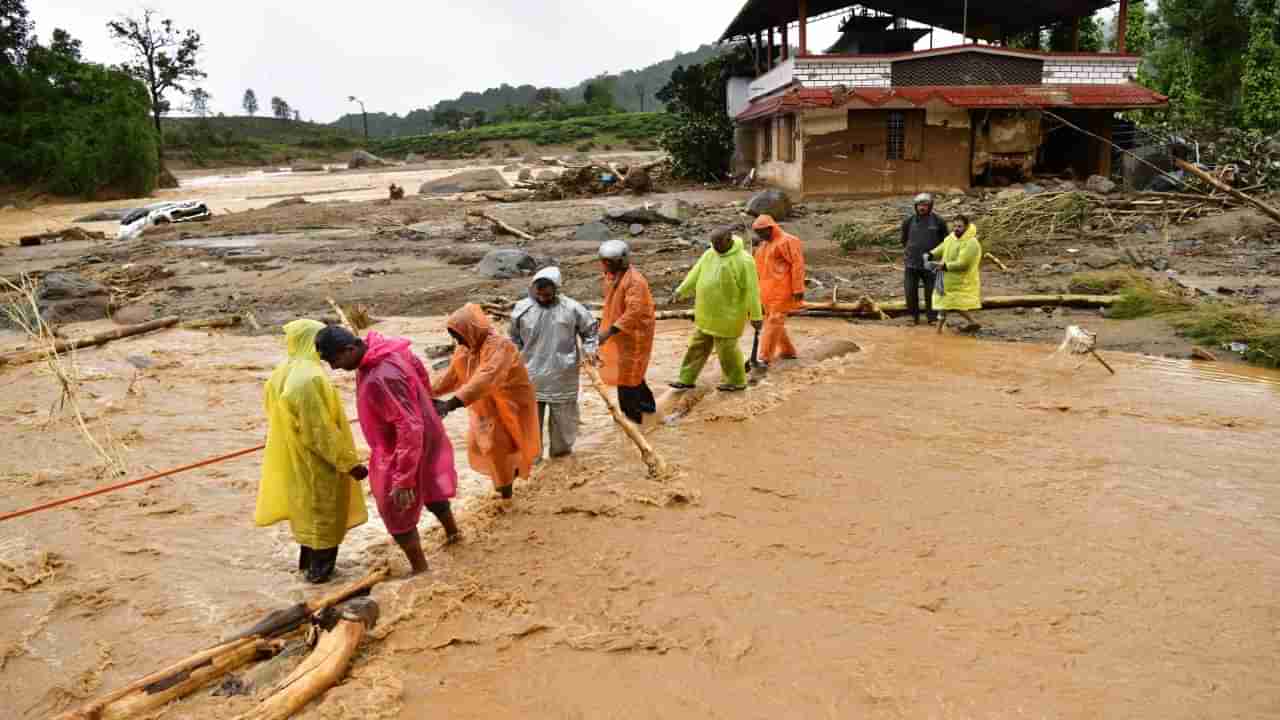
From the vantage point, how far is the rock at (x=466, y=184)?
3194 centimetres

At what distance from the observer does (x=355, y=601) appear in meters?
4.09

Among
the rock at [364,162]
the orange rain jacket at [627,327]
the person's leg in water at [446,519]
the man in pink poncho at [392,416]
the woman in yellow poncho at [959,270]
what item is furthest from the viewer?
the rock at [364,162]

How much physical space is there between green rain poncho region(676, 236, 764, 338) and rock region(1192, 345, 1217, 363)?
15.0 ft

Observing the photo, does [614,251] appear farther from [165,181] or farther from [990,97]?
[165,181]

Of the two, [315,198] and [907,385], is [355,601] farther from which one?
[315,198]

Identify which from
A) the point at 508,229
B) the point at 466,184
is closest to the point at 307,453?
the point at 508,229

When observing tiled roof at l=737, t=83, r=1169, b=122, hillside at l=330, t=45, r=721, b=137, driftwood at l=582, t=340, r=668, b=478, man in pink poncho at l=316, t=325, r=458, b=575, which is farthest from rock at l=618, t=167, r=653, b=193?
hillside at l=330, t=45, r=721, b=137

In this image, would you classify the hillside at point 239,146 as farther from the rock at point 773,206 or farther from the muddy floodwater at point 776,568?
the muddy floodwater at point 776,568

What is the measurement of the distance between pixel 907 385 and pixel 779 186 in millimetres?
15244

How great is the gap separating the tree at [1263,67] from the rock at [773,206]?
19707 mm

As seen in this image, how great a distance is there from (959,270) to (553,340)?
529 centimetres

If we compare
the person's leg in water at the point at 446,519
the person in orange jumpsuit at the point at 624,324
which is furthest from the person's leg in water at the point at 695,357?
the person's leg in water at the point at 446,519

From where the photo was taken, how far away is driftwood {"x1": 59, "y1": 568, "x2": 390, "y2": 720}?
11.6 ft

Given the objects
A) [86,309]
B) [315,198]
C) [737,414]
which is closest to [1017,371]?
[737,414]
